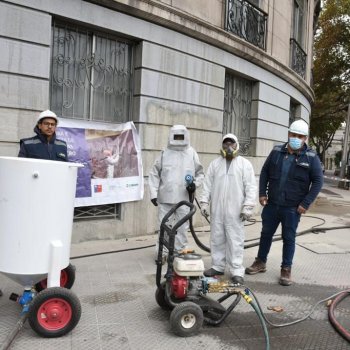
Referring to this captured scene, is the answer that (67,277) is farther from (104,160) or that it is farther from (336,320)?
(104,160)

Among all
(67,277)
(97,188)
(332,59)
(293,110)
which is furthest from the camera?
(332,59)

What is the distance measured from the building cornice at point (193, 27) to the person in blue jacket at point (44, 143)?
3102mm

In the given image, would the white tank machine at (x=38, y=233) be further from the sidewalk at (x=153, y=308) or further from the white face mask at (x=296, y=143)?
the white face mask at (x=296, y=143)

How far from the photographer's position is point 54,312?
10.6 ft

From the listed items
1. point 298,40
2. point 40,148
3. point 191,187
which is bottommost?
point 191,187

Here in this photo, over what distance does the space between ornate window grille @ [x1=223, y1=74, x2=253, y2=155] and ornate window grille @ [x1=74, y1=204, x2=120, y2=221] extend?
11.3 feet

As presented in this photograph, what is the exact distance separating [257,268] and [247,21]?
6264 millimetres

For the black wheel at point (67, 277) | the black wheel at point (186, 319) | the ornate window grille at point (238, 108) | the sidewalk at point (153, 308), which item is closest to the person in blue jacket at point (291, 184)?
the sidewalk at point (153, 308)

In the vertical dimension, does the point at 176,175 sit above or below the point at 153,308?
above

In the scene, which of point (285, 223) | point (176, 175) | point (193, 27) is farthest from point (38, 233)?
point (193, 27)

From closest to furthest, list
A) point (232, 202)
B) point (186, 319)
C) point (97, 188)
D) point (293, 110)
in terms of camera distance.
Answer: point (186, 319)
point (232, 202)
point (97, 188)
point (293, 110)

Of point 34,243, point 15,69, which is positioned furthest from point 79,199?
point 34,243

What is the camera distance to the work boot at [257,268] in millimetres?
5156

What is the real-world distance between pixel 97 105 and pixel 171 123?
141 centimetres
